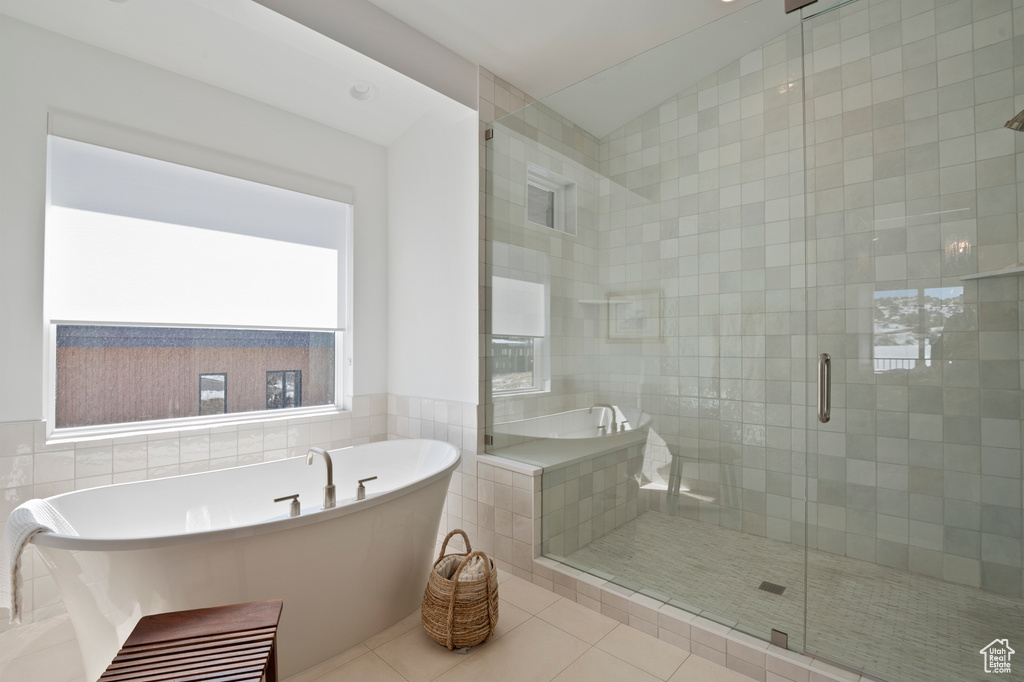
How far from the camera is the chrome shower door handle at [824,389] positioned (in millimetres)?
1748

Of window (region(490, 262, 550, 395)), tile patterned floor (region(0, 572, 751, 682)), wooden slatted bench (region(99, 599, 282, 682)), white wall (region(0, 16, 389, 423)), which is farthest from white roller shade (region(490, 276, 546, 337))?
wooden slatted bench (region(99, 599, 282, 682))

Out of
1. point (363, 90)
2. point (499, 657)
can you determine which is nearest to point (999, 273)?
point (499, 657)

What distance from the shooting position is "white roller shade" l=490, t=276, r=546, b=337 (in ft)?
8.87

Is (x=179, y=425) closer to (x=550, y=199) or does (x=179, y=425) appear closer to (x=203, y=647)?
(x=203, y=647)

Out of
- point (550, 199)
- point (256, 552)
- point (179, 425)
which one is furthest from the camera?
point (179, 425)

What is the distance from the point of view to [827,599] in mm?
1737

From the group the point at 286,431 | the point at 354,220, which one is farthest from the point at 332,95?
the point at 286,431

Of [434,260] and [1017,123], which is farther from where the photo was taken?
[434,260]

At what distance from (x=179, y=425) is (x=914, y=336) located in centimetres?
347

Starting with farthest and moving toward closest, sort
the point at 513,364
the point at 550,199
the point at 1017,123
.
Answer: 1. the point at 513,364
2. the point at 550,199
3. the point at 1017,123

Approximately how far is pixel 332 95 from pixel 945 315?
325 centimetres

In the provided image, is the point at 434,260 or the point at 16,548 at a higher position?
the point at 434,260

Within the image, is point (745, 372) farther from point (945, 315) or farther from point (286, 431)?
point (286, 431)

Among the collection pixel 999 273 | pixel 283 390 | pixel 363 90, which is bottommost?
pixel 283 390
